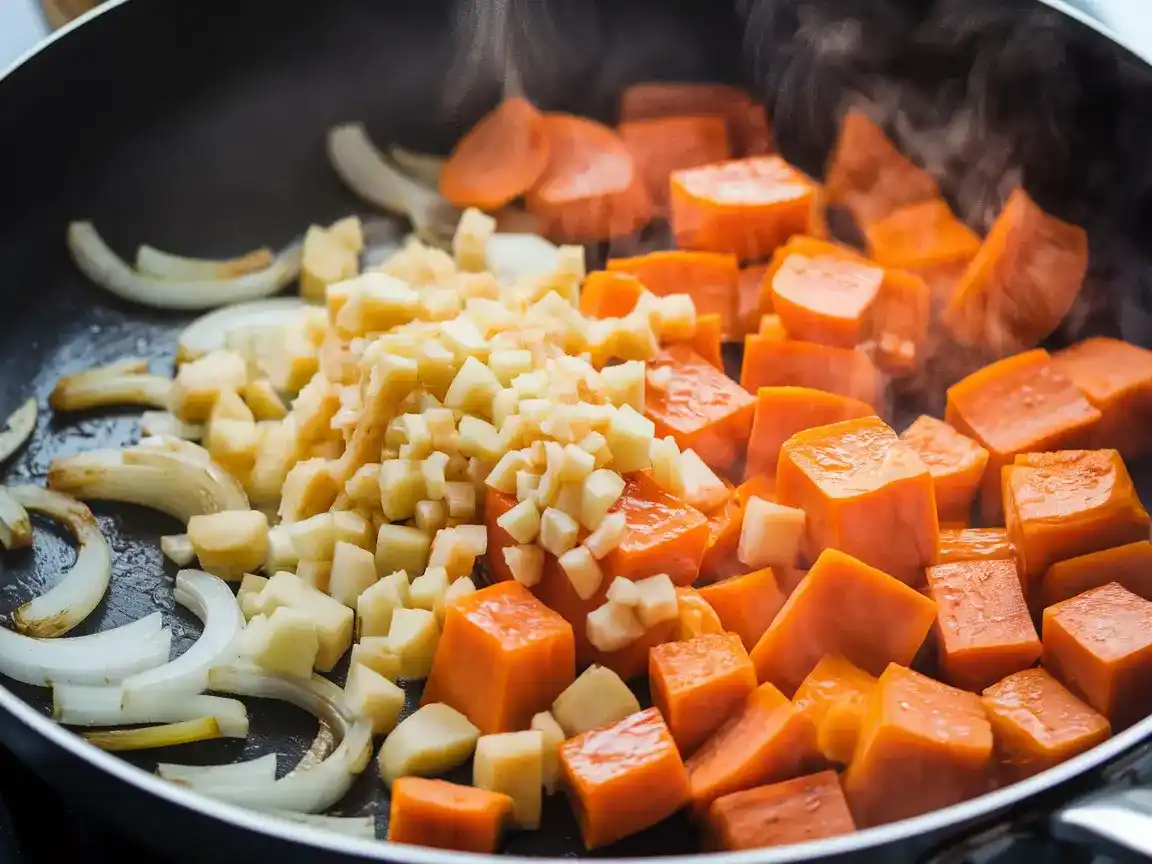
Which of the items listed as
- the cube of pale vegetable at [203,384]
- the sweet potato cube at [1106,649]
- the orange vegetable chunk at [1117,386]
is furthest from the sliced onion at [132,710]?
the orange vegetable chunk at [1117,386]

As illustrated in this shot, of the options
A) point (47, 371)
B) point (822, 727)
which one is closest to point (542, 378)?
point (822, 727)

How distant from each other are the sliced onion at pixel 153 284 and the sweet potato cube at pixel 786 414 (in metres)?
1.07

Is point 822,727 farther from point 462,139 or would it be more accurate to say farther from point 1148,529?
point 462,139

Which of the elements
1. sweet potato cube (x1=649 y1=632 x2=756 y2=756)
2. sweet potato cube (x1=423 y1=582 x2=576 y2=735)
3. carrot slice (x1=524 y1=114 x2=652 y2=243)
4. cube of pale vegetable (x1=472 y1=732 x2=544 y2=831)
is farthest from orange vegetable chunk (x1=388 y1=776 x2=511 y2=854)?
carrot slice (x1=524 y1=114 x2=652 y2=243)

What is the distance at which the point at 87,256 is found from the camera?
2.37m

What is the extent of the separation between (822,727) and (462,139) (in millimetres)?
1695

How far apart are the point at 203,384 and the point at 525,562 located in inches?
30.8

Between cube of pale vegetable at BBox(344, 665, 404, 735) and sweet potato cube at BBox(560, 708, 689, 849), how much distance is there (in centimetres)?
27

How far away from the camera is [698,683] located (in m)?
1.54

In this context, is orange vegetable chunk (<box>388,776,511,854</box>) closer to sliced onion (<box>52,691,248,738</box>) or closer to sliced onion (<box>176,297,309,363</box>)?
sliced onion (<box>52,691,248,738</box>)

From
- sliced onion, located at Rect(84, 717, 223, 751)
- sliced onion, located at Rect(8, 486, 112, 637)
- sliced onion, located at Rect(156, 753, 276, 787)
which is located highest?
sliced onion, located at Rect(8, 486, 112, 637)

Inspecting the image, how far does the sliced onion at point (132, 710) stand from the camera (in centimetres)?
163

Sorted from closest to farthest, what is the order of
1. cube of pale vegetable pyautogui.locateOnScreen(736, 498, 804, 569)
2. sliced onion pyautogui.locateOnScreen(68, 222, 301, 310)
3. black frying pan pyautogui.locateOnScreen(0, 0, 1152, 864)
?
cube of pale vegetable pyautogui.locateOnScreen(736, 498, 804, 569) → black frying pan pyautogui.locateOnScreen(0, 0, 1152, 864) → sliced onion pyautogui.locateOnScreen(68, 222, 301, 310)

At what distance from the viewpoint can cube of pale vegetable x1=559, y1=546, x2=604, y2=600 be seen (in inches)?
64.2
